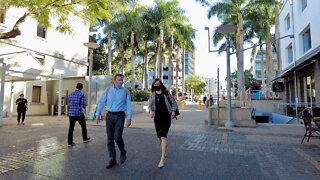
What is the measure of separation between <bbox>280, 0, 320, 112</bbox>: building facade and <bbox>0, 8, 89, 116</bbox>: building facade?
13885 mm

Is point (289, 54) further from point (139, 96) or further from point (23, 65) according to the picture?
point (23, 65)

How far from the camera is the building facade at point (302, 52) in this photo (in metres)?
14.4

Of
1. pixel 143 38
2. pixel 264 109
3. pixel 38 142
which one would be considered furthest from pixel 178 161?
pixel 143 38

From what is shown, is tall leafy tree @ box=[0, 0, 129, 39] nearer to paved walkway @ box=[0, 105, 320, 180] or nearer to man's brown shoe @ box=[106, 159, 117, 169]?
paved walkway @ box=[0, 105, 320, 180]

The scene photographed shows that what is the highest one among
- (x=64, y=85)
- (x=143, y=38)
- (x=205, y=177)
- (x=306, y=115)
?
(x=143, y=38)

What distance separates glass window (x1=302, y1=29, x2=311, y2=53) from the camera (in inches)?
662

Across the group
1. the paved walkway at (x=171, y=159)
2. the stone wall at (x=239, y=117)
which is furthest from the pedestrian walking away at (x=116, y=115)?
the stone wall at (x=239, y=117)

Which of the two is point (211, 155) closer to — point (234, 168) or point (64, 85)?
point (234, 168)

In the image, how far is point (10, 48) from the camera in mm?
15031

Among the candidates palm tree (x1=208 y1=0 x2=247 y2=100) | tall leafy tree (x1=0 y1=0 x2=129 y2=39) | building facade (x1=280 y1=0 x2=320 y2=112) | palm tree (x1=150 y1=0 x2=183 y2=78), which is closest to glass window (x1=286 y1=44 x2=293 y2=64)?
building facade (x1=280 y1=0 x2=320 y2=112)

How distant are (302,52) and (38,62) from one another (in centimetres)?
1807

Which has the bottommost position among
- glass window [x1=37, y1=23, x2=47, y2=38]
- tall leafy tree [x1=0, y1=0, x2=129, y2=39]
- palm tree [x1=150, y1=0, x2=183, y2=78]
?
tall leafy tree [x1=0, y1=0, x2=129, y2=39]

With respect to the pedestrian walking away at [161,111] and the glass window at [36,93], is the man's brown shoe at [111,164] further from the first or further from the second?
the glass window at [36,93]

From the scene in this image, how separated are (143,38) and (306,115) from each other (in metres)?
25.9
